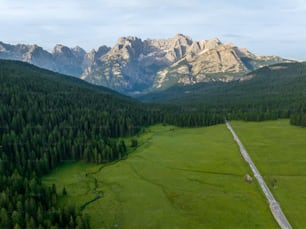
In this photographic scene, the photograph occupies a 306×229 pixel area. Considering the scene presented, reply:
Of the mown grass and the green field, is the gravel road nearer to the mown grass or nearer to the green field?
the mown grass

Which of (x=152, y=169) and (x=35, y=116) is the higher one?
(x=35, y=116)

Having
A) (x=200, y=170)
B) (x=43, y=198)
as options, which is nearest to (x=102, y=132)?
(x=200, y=170)

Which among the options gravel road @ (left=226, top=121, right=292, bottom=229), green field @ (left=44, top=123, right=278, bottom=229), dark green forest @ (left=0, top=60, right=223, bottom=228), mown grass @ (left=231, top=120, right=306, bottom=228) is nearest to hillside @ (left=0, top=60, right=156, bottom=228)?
dark green forest @ (left=0, top=60, right=223, bottom=228)

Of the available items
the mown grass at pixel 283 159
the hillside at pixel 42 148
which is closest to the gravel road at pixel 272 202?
the mown grass at pixel 283 159

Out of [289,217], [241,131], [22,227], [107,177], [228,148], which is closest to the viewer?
[22,227]

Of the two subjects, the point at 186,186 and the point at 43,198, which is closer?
the point at 43,198

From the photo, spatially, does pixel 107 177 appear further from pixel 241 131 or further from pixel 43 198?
pixel 241 131

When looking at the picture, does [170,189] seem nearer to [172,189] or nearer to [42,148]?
[172,189]
